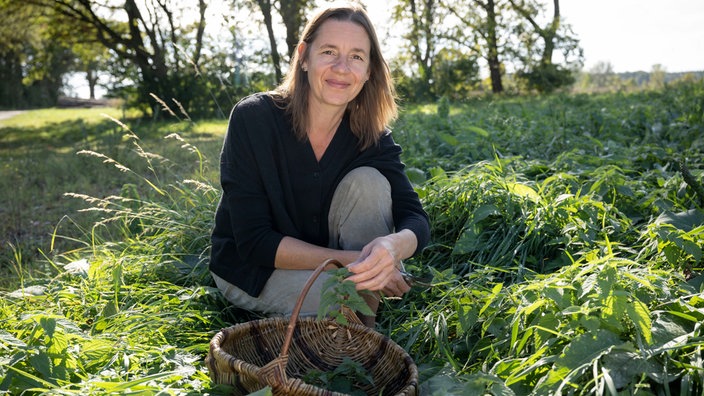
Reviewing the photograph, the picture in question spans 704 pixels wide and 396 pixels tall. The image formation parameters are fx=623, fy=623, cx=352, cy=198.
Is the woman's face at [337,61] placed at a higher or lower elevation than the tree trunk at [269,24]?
lower

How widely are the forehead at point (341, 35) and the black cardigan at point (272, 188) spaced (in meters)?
0.29

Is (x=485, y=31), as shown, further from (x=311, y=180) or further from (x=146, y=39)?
(x=311, y=180)

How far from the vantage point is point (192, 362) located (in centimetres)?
184

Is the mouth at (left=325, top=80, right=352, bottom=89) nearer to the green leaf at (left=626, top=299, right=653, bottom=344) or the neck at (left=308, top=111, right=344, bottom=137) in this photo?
the neck at (left=308, top=111, right=344, bottom=137)

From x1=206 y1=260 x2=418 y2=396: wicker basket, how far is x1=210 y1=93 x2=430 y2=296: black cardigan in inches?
11.8

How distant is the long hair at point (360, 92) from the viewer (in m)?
2.20

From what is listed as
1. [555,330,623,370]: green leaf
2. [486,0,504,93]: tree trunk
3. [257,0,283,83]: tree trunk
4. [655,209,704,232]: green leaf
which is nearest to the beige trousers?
[555,330,623,370]: green leaf

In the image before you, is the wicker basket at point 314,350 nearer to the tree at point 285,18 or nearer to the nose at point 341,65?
the nose at point 341,65

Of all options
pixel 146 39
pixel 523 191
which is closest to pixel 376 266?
pixel 523 191

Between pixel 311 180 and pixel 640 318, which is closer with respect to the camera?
pixel 640 318

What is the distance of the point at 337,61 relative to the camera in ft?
7.09

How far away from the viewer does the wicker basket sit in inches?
61.6

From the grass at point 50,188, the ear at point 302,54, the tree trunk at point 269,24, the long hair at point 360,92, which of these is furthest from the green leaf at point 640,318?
the tree trunk at point 269,24

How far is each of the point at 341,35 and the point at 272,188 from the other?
1.91 feet
